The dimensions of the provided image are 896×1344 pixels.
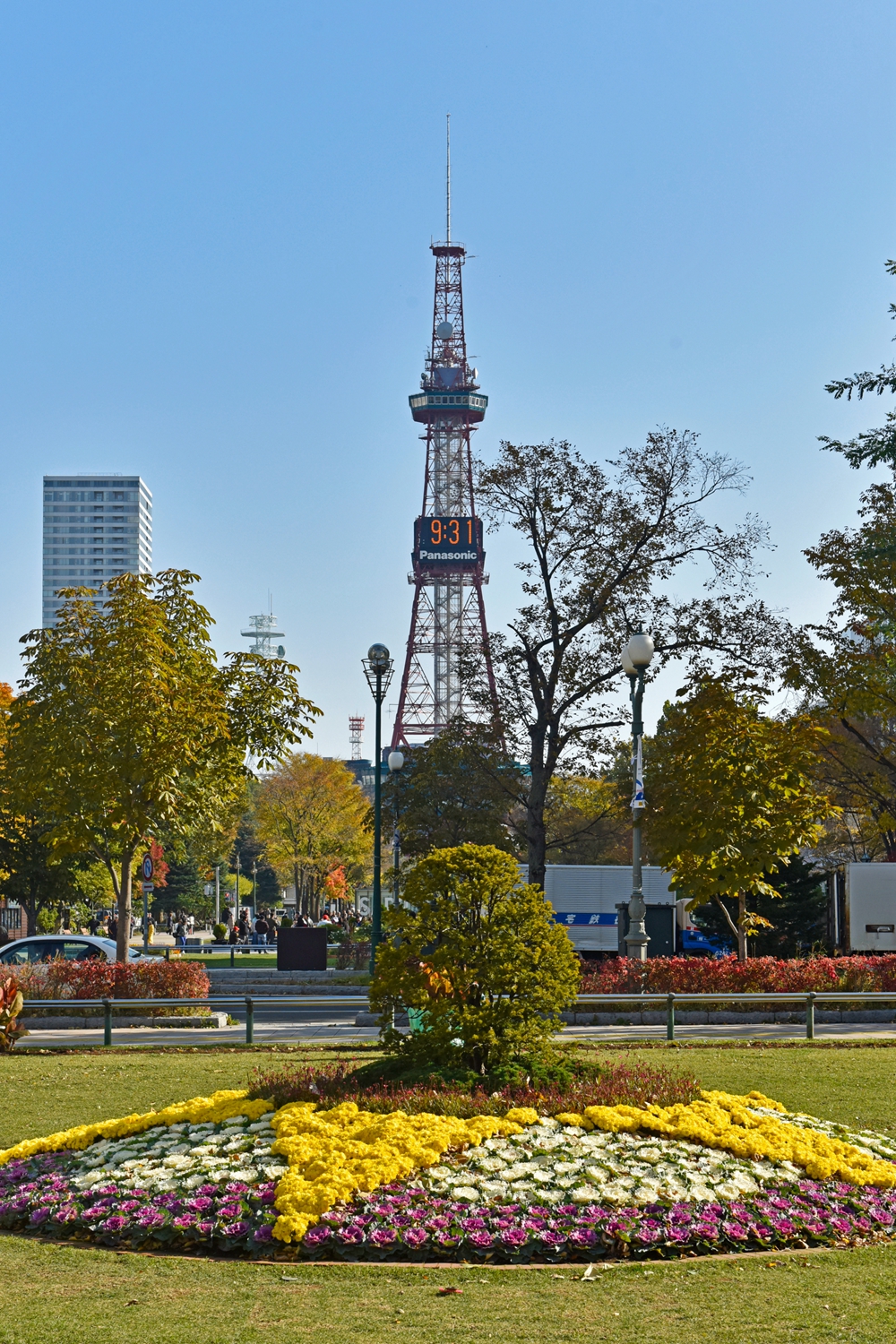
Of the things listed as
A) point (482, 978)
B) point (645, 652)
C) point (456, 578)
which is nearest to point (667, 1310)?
point (482, 978)

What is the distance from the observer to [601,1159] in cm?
920

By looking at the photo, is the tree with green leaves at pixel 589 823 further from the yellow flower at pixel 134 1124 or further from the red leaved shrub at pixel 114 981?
the yellow flower at pixel 134 1124

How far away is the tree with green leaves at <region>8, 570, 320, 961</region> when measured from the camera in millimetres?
23094

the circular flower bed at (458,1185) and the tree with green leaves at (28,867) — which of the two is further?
the tree with green leaves at (28,867)

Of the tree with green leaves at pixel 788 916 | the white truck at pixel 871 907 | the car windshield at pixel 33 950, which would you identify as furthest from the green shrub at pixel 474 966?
the white truck at pixel 871 907

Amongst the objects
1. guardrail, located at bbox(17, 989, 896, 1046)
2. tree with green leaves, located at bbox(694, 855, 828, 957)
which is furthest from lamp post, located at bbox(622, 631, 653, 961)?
tree with green leaves, located at bbox(694, 855, 828, 957)

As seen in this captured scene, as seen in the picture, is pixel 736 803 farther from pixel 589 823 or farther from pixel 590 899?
pixel 589 823

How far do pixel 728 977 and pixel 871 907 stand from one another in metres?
10.2

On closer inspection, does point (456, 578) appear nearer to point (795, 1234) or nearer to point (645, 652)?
point (645, 652)

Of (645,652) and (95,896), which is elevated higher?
(645,652)

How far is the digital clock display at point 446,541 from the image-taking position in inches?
4648

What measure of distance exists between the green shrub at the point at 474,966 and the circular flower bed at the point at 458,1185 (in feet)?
3.20

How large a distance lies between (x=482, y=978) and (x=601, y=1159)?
6.62ft

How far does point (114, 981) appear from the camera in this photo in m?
22.3
